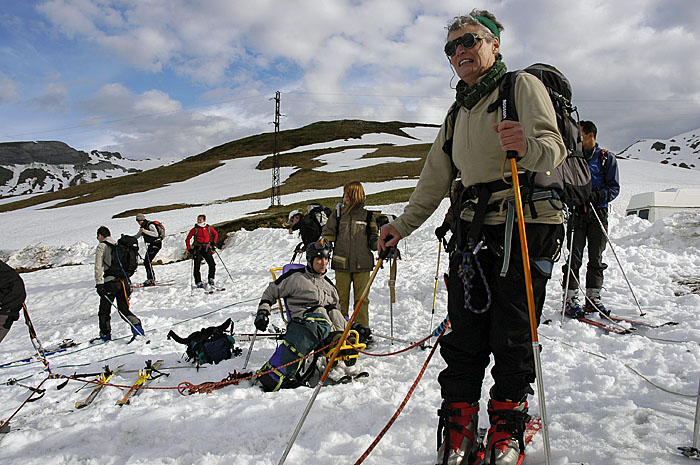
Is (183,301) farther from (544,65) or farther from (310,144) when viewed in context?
A: (310,144)

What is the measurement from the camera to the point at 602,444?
244 centimetres

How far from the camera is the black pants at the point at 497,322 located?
7.55ft

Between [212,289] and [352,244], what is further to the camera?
[212,289]

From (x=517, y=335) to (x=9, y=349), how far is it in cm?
1015

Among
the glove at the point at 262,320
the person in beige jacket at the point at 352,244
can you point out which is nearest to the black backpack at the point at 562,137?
→ the glove at the point at 262,320

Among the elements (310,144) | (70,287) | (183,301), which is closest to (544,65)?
(183,301)

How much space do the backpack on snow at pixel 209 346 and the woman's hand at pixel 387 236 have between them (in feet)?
12.8

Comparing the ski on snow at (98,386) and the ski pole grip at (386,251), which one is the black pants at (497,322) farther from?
the ski on snow at (98,386)

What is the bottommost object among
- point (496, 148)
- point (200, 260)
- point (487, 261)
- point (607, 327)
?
point (607, 327)

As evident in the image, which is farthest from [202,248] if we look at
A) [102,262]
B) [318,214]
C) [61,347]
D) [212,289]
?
[61,347]

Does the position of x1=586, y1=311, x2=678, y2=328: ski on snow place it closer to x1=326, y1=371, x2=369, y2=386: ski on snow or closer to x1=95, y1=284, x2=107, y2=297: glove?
x1=326, y1=371, x2=369, y2=386: ski on snow

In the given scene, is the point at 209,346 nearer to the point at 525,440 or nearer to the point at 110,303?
the point at 110,303

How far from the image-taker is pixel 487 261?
242 centimetres

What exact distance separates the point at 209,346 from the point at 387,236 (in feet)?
13.9
